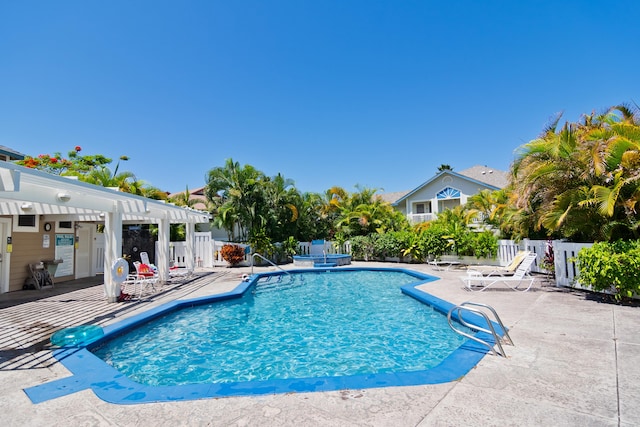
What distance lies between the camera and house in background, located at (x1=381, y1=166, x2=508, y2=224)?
2522 centimetres

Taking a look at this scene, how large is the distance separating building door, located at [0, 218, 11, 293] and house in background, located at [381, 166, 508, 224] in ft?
71.7

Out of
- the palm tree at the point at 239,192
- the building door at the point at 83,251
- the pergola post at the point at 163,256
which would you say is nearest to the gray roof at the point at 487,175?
the palm tree at the point at 239,192

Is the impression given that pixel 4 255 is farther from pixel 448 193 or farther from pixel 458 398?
pixel 448 193

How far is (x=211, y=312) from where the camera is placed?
326 inches

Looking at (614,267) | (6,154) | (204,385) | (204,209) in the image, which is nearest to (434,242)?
(614,267)

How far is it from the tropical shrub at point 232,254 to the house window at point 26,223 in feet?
25.2

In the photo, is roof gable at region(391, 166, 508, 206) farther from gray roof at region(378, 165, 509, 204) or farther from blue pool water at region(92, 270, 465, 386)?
blue pool water at region(92, 270, 465, 386)

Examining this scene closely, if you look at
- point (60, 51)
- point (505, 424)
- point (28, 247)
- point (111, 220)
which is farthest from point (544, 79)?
point (28, 247)

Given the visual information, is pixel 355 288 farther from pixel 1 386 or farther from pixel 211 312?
pixel 1 386

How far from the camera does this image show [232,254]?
669 inches

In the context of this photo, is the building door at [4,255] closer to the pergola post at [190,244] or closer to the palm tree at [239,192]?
the pergola post at [190,244]

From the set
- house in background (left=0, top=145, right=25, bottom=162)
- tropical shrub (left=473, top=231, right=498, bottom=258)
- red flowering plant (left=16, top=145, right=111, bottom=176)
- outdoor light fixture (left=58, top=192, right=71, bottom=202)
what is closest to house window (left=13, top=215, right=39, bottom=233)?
outdoor light fixture (left=58, top=192, right=71, bottom=202)

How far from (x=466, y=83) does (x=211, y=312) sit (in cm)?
1493

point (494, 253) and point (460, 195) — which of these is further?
point (460, 195)
